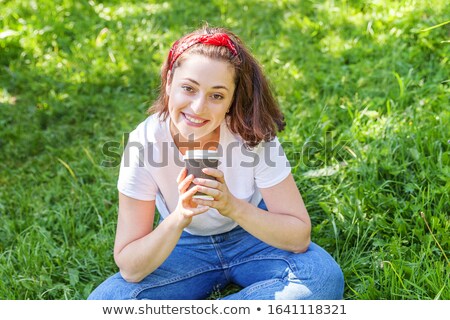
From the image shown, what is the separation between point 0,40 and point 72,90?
89 cm

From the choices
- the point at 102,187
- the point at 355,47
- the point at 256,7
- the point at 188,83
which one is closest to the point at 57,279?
the point at 102,187

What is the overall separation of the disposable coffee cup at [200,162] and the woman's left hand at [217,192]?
0.7 inches

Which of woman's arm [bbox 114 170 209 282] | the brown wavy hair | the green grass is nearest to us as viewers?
woman's arm [bbox 114 170 209 282]

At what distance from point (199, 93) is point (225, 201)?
1.31 ft

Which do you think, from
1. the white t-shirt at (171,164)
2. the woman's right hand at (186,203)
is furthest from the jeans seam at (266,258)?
the woman's right hand at (186,203)

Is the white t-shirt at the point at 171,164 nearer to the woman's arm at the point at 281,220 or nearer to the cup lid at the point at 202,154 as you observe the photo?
the woman's arm at the point at 281,220

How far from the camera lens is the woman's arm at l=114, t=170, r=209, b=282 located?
7.61ft

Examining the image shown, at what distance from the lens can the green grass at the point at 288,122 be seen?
9.46ft

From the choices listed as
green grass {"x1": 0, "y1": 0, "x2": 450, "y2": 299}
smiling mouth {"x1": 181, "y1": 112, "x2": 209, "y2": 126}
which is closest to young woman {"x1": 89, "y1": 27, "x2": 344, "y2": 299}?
smiling mouth {"x1": 181, "y1": 112, "x2": 209, "y2": 126}

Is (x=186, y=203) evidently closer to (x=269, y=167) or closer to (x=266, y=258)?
(x=269, y=167)

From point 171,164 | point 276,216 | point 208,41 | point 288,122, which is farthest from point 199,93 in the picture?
point 288,122

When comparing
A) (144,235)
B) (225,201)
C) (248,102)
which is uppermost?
(248,102)

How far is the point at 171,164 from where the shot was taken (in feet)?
8.34

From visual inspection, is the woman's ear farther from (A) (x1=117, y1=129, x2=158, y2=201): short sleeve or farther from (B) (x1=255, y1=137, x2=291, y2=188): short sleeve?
→ (B) (x1=255, y1=137, x2=291, y2=188): short sleeve
